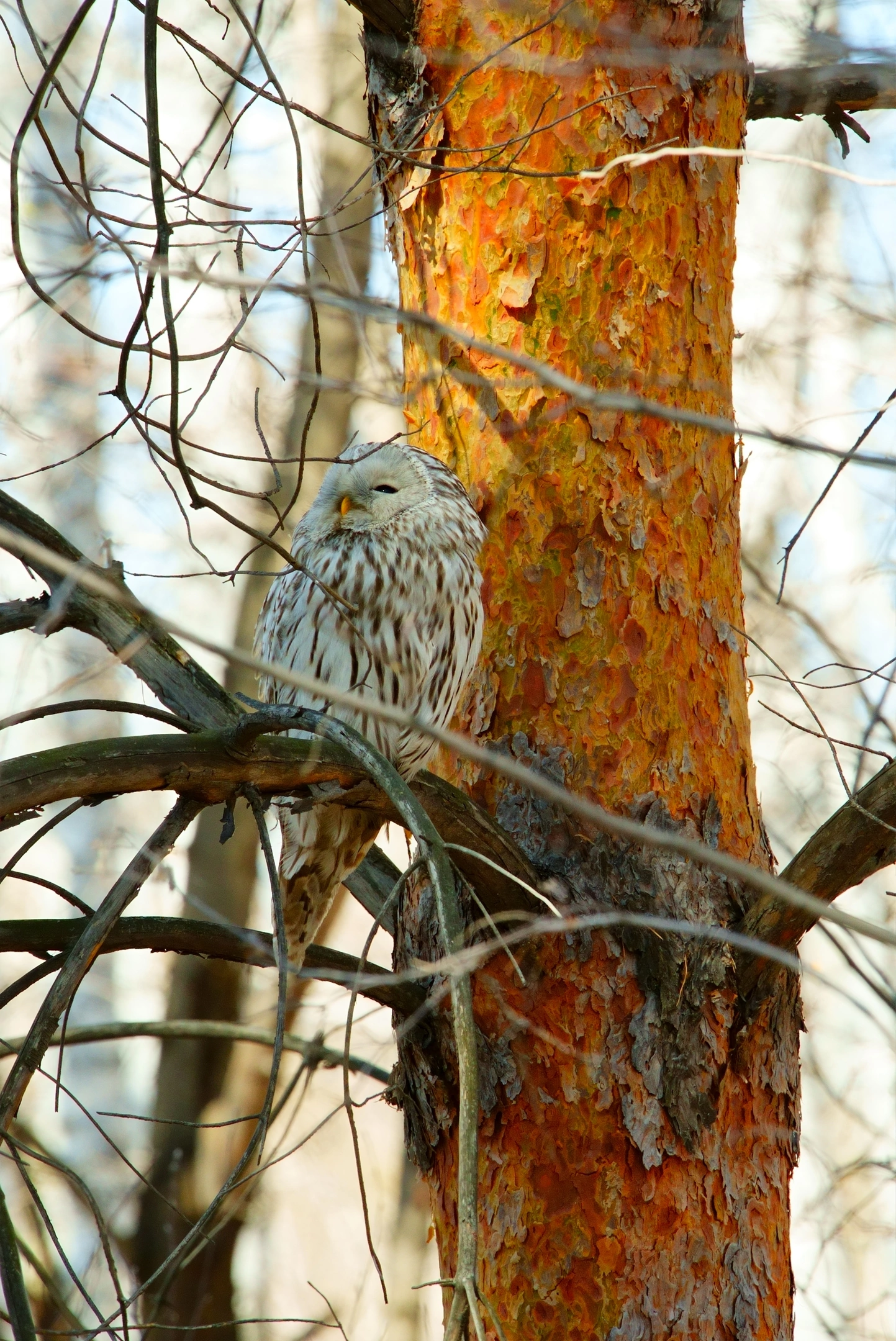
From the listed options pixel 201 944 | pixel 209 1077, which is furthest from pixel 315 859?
pixel 209 1077

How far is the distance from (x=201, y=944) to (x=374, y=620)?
0.92 meters

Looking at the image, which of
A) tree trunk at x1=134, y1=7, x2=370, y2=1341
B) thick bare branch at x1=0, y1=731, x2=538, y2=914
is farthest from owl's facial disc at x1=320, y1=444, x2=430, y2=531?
tree trunk at x1=134, y1=7, x2=370, y2=1341

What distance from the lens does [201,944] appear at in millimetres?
2303

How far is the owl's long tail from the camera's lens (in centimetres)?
289

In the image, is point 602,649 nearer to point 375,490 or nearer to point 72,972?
point 375,490

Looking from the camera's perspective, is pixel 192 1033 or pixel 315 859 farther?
pixel 192 1033

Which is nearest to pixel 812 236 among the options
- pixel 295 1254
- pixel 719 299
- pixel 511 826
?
pixel 719 299

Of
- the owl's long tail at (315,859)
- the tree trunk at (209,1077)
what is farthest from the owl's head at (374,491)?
the tree trunk at (209,1077)

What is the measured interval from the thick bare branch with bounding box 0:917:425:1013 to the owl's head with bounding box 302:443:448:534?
1022 mm

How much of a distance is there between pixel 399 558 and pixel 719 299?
915 millimetres

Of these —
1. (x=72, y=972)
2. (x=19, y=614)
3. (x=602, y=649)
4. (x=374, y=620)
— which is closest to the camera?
(x=72, y=972)

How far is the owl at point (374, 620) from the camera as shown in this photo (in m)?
2.81

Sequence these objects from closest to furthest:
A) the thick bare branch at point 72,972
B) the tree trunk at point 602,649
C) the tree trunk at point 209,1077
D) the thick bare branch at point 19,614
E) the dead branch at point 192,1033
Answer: the thick bare branch at point 72,972 < the thick bare branch at point 19,614 < the tree trunk at point 602,649 < the dead branch at point 192,1033 < the tree trunk at point 209,1077

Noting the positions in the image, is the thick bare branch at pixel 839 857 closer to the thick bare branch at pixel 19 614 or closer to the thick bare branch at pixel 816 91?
the thick bare branch at pixel 19 614
